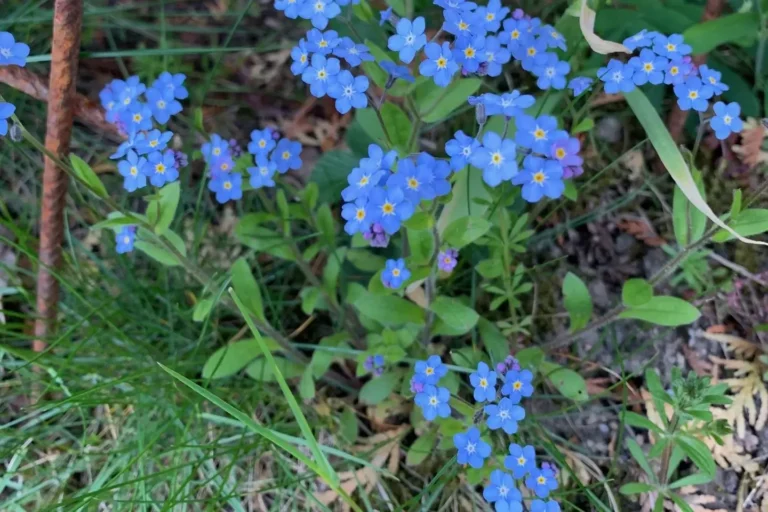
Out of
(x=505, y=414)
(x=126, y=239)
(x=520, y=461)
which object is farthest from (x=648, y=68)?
(x=126, y=239)

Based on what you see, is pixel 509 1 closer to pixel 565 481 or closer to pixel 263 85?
pixel 263 85

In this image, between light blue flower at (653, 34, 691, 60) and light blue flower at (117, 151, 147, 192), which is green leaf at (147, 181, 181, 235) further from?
light blue flower at (653, 34, 691, 60)

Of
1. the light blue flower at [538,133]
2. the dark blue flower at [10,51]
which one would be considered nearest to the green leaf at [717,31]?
the light blue flower at [538,133]

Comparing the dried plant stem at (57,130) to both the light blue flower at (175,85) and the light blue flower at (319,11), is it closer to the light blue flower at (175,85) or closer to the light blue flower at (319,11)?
the light blue flower at (175,85)

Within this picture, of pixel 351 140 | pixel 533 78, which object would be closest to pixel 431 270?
pixel 351 140

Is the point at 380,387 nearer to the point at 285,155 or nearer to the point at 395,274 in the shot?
the point at 395,274

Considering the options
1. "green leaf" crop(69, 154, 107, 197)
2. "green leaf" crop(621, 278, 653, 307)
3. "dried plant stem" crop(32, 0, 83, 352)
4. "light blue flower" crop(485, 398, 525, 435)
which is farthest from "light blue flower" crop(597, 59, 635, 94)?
"dried plant stem" crop(32, 0, 83, 352)

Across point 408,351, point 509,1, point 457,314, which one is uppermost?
point 509,1
